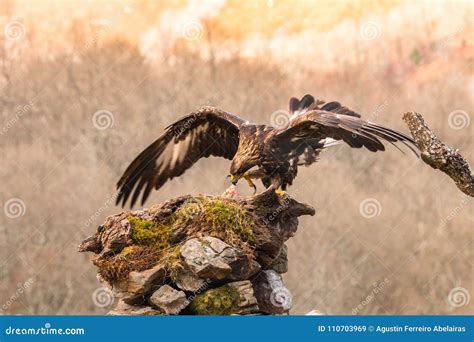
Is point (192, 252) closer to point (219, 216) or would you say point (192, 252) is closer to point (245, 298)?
point (219, 216)

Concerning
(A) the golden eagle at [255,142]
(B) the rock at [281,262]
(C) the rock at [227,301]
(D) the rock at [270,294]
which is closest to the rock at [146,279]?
(C) the rock at [227,301]

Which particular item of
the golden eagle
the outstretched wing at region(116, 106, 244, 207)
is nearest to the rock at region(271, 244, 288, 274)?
the golden eagle

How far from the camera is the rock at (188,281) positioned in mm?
3801

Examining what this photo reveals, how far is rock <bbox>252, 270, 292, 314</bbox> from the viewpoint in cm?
411

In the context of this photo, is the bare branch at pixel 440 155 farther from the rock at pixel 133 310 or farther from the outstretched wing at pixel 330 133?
Result: the rock at pixel 133 310

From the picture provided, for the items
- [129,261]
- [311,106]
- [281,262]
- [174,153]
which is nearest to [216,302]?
[129,261]

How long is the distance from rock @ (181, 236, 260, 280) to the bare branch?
4.09ft

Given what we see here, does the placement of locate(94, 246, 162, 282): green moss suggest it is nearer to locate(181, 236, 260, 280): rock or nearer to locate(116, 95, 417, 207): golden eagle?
locate(181, 236, 260, 280): rock

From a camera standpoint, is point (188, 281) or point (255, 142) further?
point (255, 142)

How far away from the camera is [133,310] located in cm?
389

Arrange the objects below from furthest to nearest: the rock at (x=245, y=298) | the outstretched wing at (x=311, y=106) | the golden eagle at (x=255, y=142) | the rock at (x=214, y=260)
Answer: the outstretched wing at (x=311, y=106) → the golden eagle at (x=255, y=142) → the rock at (x=245, y=298) → the rock at (x=214, y=260)

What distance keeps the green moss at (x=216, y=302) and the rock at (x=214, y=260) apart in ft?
0.29

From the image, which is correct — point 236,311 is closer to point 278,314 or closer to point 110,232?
point 278,314

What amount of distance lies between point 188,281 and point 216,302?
0.67 ft
